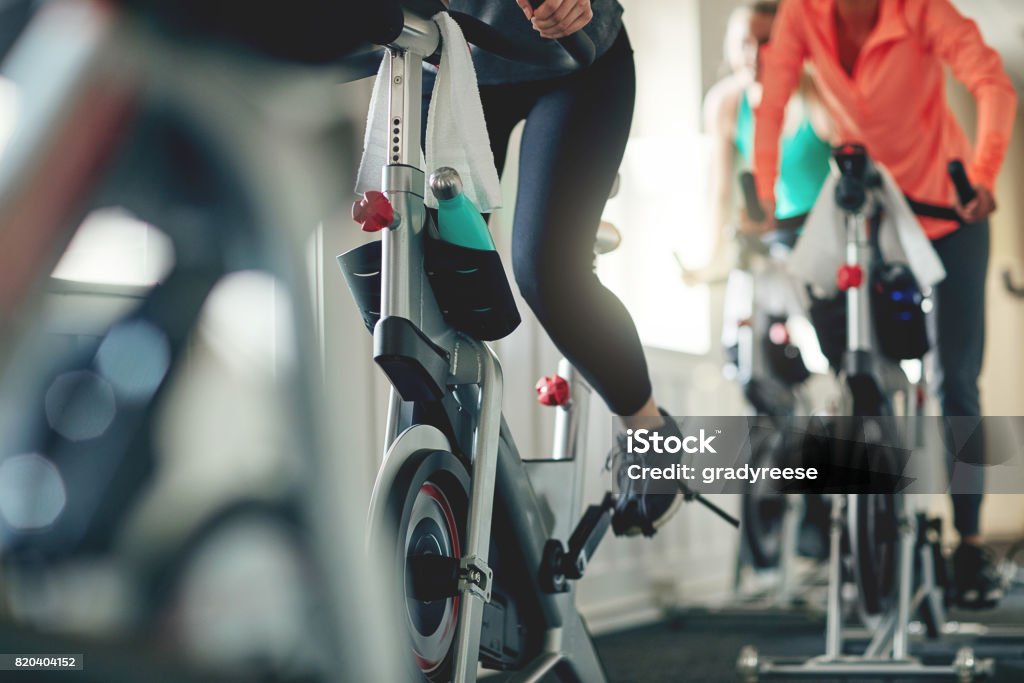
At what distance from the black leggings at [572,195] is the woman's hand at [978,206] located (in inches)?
32.2

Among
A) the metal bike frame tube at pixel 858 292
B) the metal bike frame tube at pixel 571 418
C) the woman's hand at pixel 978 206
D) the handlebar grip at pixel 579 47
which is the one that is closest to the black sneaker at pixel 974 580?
the metal bike frame tube at pixel 858 292

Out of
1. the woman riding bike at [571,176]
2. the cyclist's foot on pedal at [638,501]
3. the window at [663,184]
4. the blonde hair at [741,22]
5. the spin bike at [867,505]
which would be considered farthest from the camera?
the window at [663,184]

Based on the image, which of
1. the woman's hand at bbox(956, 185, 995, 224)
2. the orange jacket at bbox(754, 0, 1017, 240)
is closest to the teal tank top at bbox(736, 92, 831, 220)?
the orange jacket at bbox(754, 0, 1017, 240)

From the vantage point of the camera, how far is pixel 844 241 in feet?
5.51

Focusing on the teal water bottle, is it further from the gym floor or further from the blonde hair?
the blonde hair

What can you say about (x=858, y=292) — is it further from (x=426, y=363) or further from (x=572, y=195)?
(x=426, y=363)

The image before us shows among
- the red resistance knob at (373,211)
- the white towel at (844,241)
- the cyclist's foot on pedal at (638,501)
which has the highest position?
the white towel at (844,241)

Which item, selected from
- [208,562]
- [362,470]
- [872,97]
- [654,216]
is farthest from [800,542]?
[208,562]

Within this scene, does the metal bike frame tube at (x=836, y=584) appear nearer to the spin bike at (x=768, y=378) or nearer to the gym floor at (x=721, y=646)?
the gym floor at (x=721, y=646)

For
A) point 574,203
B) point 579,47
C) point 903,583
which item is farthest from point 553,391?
point 903,583

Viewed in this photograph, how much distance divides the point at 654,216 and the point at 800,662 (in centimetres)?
136

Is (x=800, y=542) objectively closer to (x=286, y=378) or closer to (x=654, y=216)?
(x=654, y=216)

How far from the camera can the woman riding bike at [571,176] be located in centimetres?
101

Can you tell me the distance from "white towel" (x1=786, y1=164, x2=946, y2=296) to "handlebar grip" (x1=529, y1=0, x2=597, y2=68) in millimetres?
931
